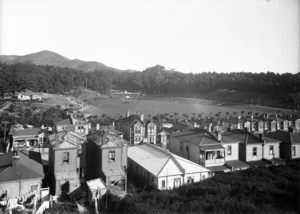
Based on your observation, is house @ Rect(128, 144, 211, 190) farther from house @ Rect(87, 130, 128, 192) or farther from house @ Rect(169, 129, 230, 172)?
house @ Rect(87, 130, 128, 192)

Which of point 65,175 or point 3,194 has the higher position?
point 65,175

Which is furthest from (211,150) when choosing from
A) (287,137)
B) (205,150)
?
(287,137)

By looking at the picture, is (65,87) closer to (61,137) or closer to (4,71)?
(4,71)

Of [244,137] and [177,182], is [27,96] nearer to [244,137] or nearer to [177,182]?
[244,137]

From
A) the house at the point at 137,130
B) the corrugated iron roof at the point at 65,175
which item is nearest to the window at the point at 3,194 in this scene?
the corrugated iron roof at the point at 65,175

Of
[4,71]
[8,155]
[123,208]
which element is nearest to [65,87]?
[4,71]

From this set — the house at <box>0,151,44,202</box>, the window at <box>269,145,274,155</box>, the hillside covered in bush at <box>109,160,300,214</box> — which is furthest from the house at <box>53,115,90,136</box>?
the window at <box>269,145,274,155</box>

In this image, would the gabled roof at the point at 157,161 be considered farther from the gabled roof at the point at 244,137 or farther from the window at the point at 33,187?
the window at the point at 33,187
